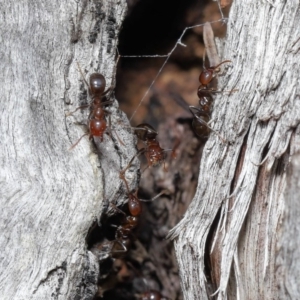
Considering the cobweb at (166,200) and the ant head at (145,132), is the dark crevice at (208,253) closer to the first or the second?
the cobweb at (166,200)

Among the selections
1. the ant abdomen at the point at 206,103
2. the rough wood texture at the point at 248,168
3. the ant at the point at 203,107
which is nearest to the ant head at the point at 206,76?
the ant at the point at 203,107

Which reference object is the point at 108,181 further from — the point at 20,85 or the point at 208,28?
the point at 208,28

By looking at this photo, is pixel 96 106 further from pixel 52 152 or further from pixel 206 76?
pixel 206 76

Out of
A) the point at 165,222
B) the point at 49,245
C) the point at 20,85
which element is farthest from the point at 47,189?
the point at 165,222

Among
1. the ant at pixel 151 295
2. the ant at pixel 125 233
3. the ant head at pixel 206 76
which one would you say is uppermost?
the ant head at pixel 206 76

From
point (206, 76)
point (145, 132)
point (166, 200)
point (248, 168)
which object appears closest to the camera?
point (248, 168)

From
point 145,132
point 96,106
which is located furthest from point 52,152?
point 145,132

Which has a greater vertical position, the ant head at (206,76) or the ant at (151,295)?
the ant head at (206,76)
